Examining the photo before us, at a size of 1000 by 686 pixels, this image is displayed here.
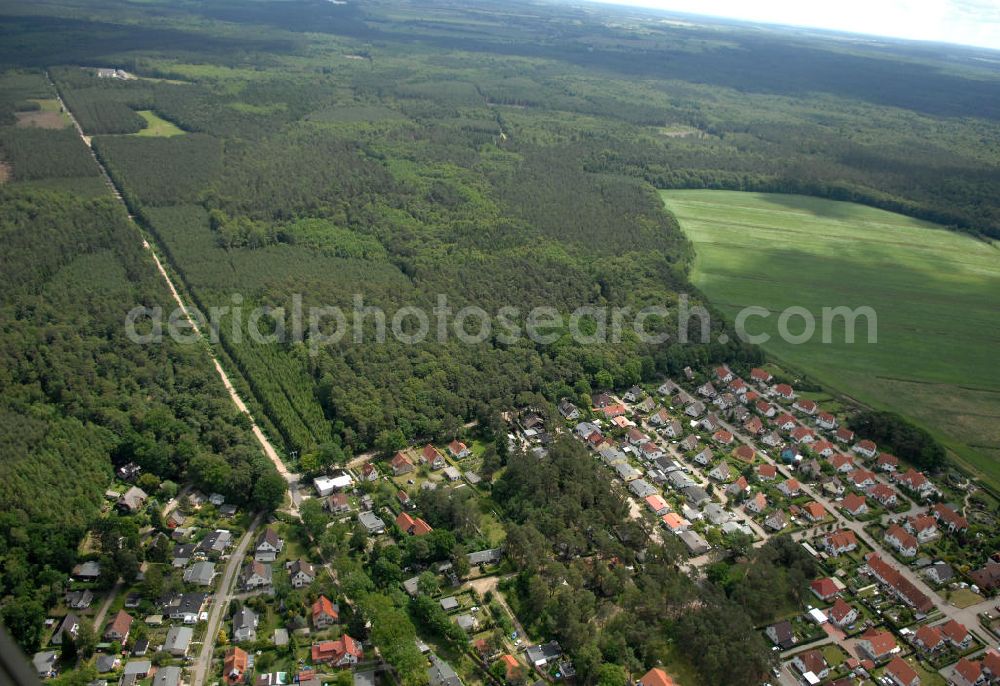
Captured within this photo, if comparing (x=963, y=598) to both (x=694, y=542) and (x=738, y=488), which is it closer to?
(x=738, y=488)

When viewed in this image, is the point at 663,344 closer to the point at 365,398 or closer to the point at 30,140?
the point at 365,398

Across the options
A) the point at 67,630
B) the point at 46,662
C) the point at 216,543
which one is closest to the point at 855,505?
the point at 216,543

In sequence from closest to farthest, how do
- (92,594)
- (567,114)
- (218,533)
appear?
(92,594) → (218,533) → (567,114)

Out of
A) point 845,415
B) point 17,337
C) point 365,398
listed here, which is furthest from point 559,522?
point 17,337

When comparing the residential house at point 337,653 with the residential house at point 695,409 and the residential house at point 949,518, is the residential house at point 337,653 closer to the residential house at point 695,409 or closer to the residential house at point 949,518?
the residential house at point 695,409

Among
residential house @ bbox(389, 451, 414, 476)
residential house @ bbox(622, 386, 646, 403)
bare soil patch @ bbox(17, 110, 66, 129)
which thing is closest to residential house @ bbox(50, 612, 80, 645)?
residential house @ bbox(389, 451, 414, 476)

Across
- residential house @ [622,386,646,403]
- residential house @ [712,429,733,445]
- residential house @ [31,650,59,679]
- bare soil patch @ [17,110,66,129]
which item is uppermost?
bare soil patch @ [17,110,66,129]

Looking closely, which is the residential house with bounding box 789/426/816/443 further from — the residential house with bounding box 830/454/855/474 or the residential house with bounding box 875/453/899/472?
the residential house with bounding box 875/453/899/472
